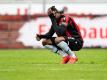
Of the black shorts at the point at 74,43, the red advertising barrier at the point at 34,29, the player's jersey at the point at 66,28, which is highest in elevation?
the player's jersey at the point at 66,28

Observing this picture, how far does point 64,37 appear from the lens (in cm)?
1662

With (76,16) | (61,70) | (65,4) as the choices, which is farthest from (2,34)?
(61,70)

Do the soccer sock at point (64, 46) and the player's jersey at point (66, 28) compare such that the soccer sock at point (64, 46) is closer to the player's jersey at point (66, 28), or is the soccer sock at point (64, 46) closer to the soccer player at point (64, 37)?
the soccer player at point (64, 37)

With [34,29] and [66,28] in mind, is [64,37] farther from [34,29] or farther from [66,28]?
[34,29]

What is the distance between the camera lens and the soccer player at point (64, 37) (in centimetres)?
1625

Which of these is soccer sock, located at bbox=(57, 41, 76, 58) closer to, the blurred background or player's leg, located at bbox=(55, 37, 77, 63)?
player's leg, located at bbox=(55, 37, 77, 63)

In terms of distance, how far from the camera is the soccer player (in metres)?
16.2

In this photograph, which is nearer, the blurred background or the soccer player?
the soccer player

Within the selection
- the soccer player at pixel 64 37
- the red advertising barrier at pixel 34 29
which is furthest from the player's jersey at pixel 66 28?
the red advertising barrier at pixel 34 29

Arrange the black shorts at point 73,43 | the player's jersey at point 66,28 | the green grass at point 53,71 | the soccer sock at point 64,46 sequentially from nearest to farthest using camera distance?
the green grass at point 53,71 → the player's jersey at point 66,28 → the soccer sock at point 64,46 → the black shorts at point 73,43

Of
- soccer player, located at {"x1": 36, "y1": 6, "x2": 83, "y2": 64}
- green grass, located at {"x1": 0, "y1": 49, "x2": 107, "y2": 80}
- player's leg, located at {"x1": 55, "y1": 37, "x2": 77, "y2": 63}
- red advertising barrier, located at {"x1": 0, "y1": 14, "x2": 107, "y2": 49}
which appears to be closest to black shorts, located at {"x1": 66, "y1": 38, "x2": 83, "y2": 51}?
soccer player, located at {"x1": 36, "y1": 6, "x2": 83, "y2": 64}

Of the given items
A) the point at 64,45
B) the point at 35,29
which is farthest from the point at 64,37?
the point at 35,29

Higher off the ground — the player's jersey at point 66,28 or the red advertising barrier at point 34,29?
the player's jersey at point 66,28

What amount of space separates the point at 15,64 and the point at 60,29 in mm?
1353
